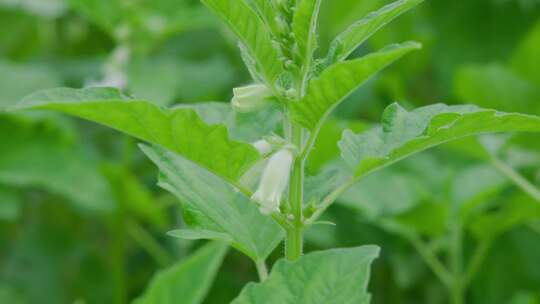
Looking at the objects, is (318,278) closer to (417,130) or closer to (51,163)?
(417,130)

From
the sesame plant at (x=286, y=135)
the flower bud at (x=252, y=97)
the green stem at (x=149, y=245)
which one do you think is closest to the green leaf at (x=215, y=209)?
the sesame plant at (x=286, y=135)

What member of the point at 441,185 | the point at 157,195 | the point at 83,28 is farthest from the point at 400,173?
the point at 83,28

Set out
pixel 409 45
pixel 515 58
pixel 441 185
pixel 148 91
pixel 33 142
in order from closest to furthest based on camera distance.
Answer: pixel 409 45
pixel 441 185
pixel 148 91
pixel 33 142
pixel 515 58

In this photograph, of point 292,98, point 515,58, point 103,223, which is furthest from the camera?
point 103,223

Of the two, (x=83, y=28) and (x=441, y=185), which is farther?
(x=83, y=28)

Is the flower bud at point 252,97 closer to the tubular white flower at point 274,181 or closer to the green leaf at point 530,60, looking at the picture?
the tubular white flower at point 274,181

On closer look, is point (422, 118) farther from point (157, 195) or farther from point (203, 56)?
point (203, 56)

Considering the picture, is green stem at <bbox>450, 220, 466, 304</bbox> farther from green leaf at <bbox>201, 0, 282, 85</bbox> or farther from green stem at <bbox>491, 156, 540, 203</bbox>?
green leaf at <bbox>201, 0, 282, 85</bbox>
